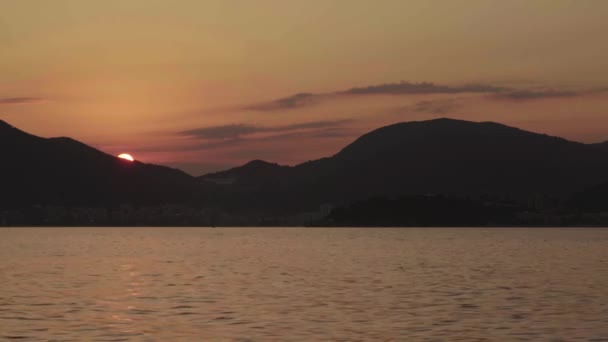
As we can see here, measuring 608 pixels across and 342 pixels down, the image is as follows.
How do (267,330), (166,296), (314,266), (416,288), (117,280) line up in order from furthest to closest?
(314,266) → (117,280) → (416,288) → (166,296) → (267,330)

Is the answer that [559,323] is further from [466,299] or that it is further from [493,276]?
[493,276]

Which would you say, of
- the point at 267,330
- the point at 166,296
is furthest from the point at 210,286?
the point at 267,330

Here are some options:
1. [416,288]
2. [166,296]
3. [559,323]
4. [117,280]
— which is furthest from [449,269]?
[559,323]

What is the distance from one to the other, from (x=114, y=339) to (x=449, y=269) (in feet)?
196

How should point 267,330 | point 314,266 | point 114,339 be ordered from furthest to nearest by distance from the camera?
point 314,266 → point 267,330 → point 114,339

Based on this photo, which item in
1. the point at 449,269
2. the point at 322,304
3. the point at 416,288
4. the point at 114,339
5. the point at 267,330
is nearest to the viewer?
the point at 114,339

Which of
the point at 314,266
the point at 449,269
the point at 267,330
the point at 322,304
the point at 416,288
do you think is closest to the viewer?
the point at 267,330

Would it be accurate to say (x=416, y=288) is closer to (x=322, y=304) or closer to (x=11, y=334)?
(x=322, y=304)

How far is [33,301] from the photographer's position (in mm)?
58688

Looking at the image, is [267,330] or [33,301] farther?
[33,301]

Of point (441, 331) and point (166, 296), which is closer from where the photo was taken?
point (441, 331)

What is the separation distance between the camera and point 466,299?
60719 mm

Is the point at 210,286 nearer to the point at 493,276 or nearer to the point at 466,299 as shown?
the point at 466,299

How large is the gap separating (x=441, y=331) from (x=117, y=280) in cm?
4229
